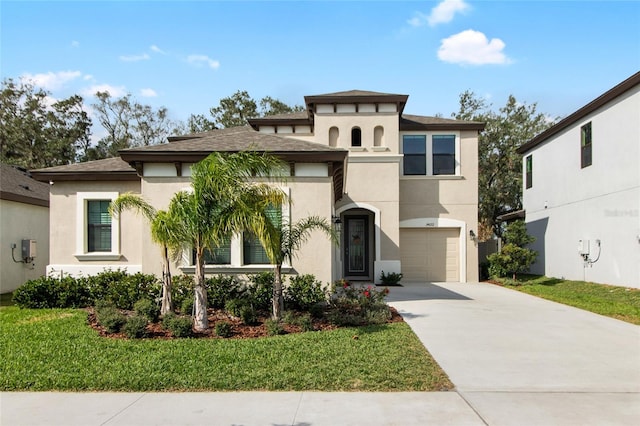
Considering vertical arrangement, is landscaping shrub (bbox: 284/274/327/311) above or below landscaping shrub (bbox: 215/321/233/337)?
above

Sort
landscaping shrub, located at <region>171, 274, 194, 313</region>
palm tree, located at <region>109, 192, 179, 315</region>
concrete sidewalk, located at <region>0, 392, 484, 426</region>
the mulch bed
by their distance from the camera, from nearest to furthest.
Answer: concrete sidewalk, located at <region>0, 392, 484, 426</region>
the mulch bed
palm tree, located at <region>109, 192, 179, 315</region>
landscaping shrub, located at <region>171, 274, 194, 313</region>

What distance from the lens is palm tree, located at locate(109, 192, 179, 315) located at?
8.09m

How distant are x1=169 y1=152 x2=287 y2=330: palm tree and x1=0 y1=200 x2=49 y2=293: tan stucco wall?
31.4 feet

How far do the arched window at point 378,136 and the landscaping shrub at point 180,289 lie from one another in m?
9.15

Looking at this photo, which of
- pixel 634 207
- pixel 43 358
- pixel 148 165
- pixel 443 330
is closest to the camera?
pixel 43 358

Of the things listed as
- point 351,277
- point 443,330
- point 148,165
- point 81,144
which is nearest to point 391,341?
point 443,330

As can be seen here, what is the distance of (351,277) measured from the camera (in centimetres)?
1736

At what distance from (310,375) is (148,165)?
695 centimetres

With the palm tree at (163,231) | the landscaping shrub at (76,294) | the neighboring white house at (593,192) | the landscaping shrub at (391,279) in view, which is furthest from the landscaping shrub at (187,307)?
the neighboring white house at (593,192)


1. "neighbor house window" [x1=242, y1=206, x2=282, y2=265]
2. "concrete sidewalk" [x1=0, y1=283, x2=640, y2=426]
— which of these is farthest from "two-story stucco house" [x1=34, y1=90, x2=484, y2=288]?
"concrete sidewalk" [x1=0, y1=283, x2=640, y2=426]

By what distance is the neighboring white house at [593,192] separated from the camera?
1326 cm

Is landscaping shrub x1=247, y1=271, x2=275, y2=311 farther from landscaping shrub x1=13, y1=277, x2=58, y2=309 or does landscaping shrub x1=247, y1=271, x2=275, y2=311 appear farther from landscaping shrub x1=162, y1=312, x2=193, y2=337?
landscaping shrub x1=13, y1=277, x2=58, y2=309

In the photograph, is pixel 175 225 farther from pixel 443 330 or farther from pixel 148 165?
pixel 443 330

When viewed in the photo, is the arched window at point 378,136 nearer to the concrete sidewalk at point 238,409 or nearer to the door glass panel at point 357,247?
the door glass panel at point 357,247
